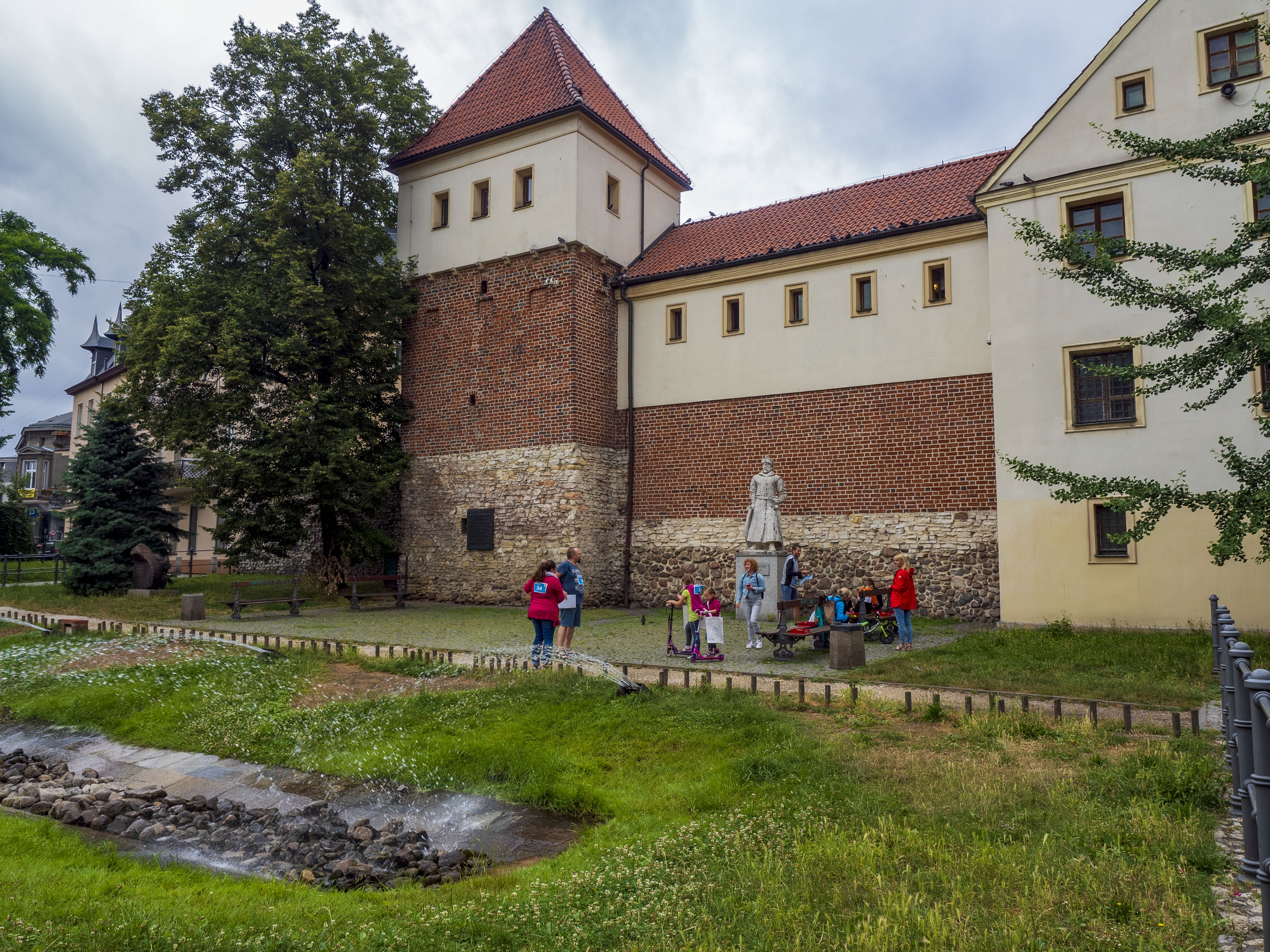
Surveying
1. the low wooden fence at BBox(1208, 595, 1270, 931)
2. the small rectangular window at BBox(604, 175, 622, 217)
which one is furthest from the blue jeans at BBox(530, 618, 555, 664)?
the small rectangular window at BBox(604, 175, 622, 217)

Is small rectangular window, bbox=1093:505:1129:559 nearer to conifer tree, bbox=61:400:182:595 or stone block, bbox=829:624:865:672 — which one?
stone block, bbox=829:624:865:672

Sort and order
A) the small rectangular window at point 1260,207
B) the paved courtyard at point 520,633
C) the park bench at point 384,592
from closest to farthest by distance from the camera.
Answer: the paved courtyard at point 520,633 → the small rectangular window at point 1260,207 → the park bench at point 384,592

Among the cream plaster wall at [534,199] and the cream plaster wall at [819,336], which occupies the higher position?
the cream plaster wall at [534,199]

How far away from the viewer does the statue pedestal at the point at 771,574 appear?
15805 millimetres

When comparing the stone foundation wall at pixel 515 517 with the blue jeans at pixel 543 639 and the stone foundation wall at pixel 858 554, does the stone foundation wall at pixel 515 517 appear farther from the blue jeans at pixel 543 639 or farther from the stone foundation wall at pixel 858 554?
the blue jeans at pixel 543 639

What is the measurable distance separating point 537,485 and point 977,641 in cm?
1141

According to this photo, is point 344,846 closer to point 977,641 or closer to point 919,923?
point 919,923

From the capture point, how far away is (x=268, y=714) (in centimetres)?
920

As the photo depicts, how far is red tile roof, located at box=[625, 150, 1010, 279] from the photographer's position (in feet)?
60.6

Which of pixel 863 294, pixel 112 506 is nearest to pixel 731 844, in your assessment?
pixel 863 294

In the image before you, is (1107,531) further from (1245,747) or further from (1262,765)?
(1262,765)

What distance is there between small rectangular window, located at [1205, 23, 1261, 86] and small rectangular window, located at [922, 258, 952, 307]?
17.0ft

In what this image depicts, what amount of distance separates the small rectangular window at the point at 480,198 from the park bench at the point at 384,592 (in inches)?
380

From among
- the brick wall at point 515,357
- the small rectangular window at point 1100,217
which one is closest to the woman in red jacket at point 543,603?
the brick wall at point 515,357
